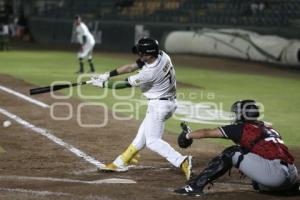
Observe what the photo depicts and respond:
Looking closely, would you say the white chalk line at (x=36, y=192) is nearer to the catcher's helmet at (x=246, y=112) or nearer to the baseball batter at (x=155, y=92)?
the baseball batter at (x=155, y=92)

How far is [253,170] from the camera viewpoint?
7.30m

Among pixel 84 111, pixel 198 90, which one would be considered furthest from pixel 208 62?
pixel 84 111

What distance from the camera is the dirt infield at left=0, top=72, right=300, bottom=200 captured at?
Answer: 761 cm

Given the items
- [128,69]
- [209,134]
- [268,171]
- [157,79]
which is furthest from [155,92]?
[268,171]

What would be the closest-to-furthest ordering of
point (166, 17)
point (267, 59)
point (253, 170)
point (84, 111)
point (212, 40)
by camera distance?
point (253, 170) < point (84, 111) < point (267, 59) < point (212, 40) < point (166, 17)

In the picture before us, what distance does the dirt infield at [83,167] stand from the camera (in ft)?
25.0

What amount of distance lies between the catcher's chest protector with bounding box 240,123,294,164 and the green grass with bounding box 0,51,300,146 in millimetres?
4267

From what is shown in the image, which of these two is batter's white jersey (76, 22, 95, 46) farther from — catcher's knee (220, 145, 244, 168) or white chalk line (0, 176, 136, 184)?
catcher's knee (220, 145, 244, 168)

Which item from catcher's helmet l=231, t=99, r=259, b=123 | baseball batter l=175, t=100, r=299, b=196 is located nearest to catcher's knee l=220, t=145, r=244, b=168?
baseball batter l=175, t=100, r=299, b=196

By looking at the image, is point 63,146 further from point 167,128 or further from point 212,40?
point 212,40

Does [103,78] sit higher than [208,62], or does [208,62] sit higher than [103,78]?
[103,78]

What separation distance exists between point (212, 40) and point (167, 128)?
58.1 feet

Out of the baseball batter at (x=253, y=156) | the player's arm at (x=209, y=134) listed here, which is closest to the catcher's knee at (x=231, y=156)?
the baseball batter at (x=253, y=156)

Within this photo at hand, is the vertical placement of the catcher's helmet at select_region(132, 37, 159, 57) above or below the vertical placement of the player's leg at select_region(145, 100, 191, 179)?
above
